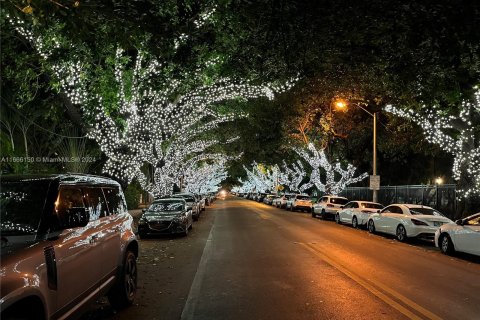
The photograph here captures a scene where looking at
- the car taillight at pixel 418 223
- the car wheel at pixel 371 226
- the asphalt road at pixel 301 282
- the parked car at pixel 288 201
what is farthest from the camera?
the parked car at pixel 288 201

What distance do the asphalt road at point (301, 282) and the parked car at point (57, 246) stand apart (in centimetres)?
119

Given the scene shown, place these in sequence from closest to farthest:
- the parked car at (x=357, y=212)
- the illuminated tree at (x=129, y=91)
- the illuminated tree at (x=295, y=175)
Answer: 1. the illuminated tree at (x=129, y=91)
2. the parked car at (x=357, y=212)
3. the illuminated tree at (x=295, y=175)

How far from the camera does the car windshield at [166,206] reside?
64.6 feet

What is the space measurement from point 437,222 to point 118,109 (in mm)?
12497

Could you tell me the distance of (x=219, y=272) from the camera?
1064cm

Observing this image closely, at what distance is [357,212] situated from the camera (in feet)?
80.0

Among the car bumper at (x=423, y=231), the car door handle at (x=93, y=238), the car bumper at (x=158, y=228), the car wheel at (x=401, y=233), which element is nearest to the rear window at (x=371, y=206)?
the car wheel at (x=401, y=233)

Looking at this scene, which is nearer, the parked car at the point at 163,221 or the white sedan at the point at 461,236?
the white sedan at the point at 461,236

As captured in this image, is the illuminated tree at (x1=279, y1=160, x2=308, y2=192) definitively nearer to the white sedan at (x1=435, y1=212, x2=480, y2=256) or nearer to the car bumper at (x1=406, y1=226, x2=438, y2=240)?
the car bumper at (x1=406, y1=226, x2=438, y2=240)

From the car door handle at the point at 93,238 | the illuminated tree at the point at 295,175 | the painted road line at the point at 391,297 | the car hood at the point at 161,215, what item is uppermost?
the illuminated tree at the point at 295,175

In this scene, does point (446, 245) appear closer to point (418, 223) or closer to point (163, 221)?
point (418, 223)

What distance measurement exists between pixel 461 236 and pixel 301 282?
258 inches

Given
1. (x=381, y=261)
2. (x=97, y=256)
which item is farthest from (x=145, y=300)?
(x=381, y=261)

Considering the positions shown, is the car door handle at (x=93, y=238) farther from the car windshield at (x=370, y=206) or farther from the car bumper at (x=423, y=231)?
the car windshield at (x=370, y=206)
